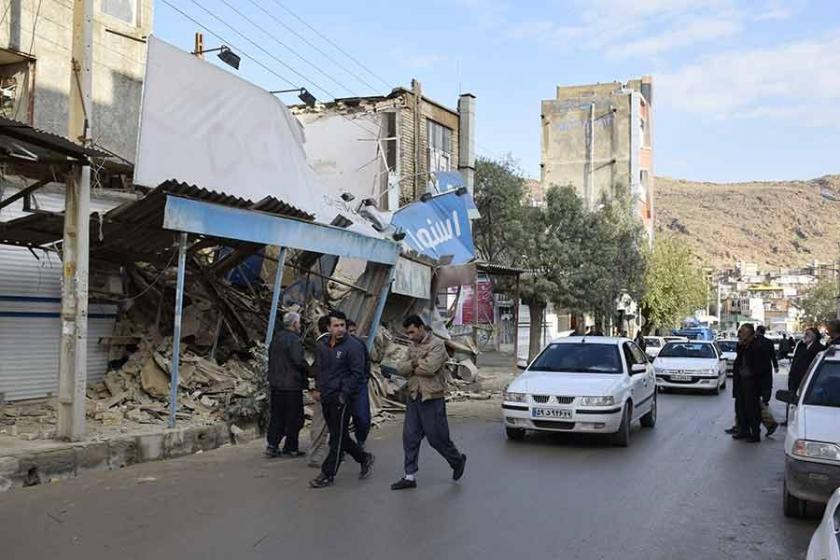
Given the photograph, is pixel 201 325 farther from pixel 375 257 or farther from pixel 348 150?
pixel 348 150

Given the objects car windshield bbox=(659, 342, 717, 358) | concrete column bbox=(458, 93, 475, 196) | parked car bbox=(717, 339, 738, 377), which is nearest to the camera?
car windshield bbox=(659, 342, 717, 358)

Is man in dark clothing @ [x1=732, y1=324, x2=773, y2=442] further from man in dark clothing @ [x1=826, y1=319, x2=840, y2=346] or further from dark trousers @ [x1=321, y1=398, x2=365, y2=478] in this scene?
dark trousers @ [x1=321, y1=398, x2=365, y2=478]

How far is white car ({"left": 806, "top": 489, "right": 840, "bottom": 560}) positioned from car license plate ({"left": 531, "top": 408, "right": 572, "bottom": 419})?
6485 millimetres

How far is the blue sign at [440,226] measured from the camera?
20.1 m

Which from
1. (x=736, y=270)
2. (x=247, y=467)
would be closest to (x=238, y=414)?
(x=247, y=467)

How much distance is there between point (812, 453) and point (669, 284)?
4504cm

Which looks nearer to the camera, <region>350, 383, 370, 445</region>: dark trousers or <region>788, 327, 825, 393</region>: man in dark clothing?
<region>350, 383, 370, 445</region>: dark trousers

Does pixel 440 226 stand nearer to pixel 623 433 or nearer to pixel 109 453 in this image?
pixel 623 433

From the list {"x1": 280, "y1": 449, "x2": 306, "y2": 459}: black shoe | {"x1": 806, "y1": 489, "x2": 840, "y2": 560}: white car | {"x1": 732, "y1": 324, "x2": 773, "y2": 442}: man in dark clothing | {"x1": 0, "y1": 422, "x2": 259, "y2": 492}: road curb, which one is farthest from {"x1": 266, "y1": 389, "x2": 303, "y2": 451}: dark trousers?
{"x1": 806, "y1": 489, "x2": 840, "y2": 560}: white car

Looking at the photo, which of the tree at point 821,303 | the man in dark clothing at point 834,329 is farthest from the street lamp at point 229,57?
the tree at point 821,303

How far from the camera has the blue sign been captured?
20094mm

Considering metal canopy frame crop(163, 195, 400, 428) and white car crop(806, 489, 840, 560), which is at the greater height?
metal canopy frame crop(163, 195, 400, 428)

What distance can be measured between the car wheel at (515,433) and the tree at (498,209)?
18664 millimetres

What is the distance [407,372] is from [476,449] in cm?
304
